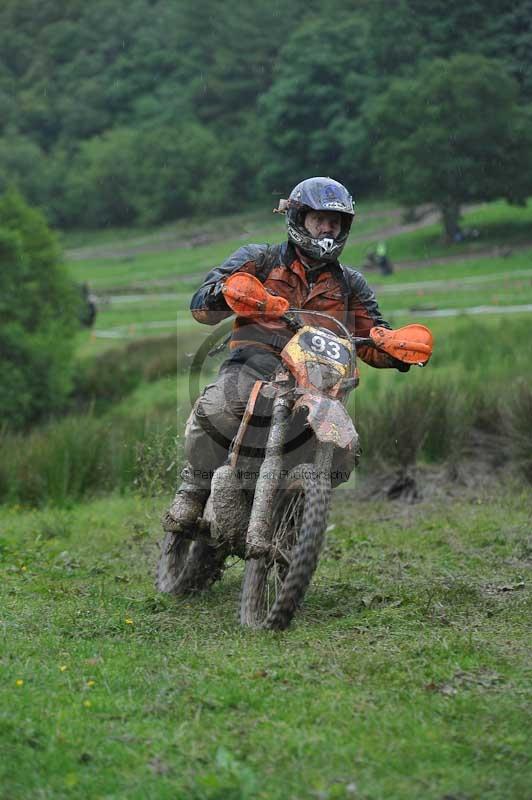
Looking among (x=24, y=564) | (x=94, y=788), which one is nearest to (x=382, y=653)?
(x=94, y=788)

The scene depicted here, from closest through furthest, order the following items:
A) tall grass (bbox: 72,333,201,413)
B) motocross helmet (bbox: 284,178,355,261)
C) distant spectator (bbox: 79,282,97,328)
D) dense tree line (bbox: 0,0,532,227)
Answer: motocross helmet (bbox: 284,178,355,261)
tall grass (bbox: 72,333,201,413)
distant spectator (bbox: 79,282,97,328)
dense tree line (bbox: 0,0,532,227)

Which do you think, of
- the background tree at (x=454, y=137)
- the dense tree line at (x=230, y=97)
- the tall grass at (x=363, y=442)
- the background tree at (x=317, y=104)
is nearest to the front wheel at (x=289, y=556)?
the tall grass at (x=363, y=442)

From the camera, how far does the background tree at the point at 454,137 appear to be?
4503cm

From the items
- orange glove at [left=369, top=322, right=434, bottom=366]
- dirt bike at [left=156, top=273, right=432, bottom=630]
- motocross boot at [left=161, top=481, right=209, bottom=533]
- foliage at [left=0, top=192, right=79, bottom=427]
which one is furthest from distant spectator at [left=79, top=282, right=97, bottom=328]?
dirt bike at [left=156, top=273, right=432, bottom=630]

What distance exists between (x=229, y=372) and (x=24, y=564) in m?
2.57

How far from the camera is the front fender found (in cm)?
696

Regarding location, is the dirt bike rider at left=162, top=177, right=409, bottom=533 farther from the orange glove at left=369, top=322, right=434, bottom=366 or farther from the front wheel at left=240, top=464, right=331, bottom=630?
the front wheel at left=240, top=464, right=331, bottom=630

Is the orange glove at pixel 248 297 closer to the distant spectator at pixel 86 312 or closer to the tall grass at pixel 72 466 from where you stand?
the tall grass at pixel 72 466

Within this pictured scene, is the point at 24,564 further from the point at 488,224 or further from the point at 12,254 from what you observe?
the point at 488,224

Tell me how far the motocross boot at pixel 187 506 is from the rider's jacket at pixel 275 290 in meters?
0.91

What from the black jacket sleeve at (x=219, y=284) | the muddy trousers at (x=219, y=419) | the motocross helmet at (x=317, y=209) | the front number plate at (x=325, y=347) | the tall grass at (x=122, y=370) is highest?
the motocross helmet at (x=317, y=209)

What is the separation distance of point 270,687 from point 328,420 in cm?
172

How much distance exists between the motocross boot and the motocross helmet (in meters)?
1.56

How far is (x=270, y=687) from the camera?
5.74 m
